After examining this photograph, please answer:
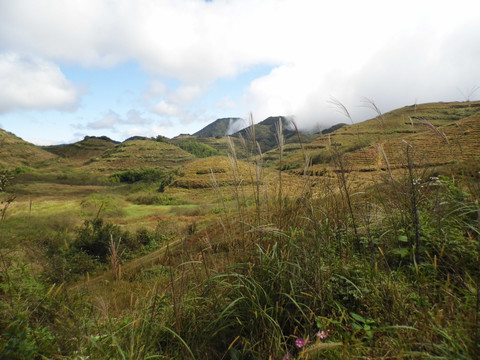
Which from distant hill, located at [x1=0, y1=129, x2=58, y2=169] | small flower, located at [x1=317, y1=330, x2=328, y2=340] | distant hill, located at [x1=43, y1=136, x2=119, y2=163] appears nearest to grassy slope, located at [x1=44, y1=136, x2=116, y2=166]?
distant hill, located at [x1=43, y1=136, x2=119, y2=163]

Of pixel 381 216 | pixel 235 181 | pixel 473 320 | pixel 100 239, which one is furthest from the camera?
pixel 100 239

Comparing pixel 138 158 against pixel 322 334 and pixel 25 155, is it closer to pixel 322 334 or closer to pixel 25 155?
pixel 25 155

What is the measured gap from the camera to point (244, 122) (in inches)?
103

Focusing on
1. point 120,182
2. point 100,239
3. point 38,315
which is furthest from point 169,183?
point 38,315

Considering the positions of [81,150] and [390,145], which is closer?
[390,145]

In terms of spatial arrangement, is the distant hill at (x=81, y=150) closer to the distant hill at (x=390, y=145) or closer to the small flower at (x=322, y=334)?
the distant hill at (x=390, y=145)

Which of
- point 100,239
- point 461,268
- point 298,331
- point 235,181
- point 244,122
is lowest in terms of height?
point 100,239

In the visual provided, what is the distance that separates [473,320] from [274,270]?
1.07m

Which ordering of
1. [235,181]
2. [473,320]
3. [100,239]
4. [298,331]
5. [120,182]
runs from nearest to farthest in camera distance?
[473,320]
[298,331]
[235,181]
[100,239]
[120,182]

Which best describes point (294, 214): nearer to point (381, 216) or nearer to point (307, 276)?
point (307, 276)

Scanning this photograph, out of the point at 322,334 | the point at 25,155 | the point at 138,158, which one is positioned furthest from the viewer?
the point at 25,155

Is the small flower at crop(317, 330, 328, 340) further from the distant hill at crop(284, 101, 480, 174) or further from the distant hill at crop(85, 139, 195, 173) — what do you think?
the distant hill at crop(85, 139, 195, 173)

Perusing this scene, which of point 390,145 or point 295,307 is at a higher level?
point 390,145

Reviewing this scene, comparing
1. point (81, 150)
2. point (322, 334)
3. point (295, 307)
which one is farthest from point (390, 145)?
point (81, 150)
